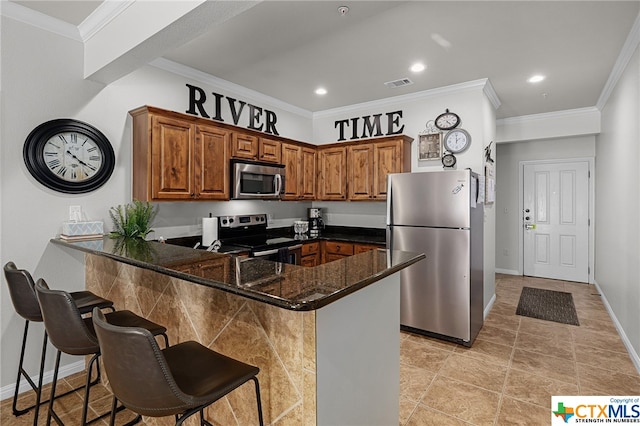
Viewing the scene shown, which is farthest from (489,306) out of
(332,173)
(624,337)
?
(332,173)

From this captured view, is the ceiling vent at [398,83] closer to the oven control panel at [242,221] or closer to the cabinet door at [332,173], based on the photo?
the cabinet door at [332,173]

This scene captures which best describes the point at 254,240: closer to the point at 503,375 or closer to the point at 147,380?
the point at 503,375

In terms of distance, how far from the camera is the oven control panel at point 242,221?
384cm

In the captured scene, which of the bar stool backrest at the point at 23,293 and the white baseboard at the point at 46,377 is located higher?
the bar stool backrest at the point at 23,293

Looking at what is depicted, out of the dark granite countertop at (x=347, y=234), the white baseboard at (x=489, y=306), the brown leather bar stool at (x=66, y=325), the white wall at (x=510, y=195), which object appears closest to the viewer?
the brown leather bar stool at (x=66, y=325)

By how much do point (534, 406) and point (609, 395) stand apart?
→ 633mm

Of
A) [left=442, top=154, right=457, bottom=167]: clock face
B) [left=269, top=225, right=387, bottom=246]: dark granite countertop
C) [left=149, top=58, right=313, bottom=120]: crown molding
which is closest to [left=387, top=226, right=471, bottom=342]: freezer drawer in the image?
[left=269, top=225, right=387, bottom=246]: dark granite countertop

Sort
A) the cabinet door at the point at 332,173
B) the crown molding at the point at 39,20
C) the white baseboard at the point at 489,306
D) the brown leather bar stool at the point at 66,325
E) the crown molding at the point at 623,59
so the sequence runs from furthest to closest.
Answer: the cabinet door at the point at 332,173, the white baseboard at the point at 489,306, the crown molding at the point at 623,59, the crown molding at the point at 39,20, the brown leather bar stool at the point at 66,325

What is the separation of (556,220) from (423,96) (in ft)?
11.9

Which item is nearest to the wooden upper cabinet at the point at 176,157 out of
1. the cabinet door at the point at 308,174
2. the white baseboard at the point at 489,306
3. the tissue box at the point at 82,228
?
the tissue box at the point at 82,228

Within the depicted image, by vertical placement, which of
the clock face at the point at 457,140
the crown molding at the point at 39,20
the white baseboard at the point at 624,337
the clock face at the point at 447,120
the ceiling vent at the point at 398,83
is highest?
the ceiling vent at the point at 398,83

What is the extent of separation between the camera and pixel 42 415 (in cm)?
222

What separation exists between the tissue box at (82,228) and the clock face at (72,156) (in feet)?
1.22

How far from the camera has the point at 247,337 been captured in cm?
151
